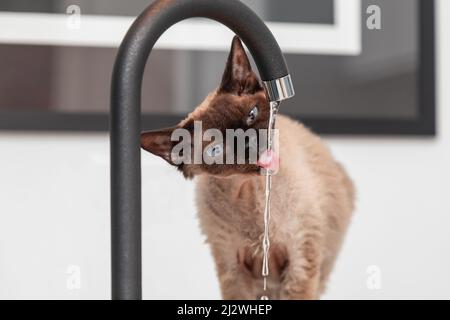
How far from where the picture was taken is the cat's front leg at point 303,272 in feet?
2.81

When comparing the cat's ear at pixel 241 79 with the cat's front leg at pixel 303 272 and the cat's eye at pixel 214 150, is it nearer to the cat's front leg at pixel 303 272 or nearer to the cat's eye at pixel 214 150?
the cat's eye at pixel 214 150

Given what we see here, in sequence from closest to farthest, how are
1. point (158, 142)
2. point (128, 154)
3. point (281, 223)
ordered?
point (128, 154), point (158, 142), point (281, 223)

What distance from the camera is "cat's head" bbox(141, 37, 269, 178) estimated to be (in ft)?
2.31

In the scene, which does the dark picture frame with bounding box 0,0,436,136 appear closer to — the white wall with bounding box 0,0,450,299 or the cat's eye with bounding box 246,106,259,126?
the white wall with bounding box 0,0,450,299

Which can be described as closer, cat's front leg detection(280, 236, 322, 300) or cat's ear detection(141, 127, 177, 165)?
cat's ear detection(141, 127, 177, 165)

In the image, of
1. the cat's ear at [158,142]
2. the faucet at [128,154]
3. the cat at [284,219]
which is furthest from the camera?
the cat at [284,219]

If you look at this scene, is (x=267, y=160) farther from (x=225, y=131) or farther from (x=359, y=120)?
(x=359, y=120)

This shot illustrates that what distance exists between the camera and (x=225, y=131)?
2.35ft

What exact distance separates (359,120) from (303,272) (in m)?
0.25

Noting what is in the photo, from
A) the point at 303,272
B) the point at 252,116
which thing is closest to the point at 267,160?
the point at 252,116

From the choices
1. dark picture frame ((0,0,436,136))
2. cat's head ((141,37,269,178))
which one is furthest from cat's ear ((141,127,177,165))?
dark picture frame ((0,0,436,136))

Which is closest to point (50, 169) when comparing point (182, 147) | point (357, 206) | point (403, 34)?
point (182, 147)

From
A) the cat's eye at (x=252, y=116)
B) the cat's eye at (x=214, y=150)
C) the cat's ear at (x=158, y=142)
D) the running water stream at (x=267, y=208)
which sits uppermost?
the cat's eye at (x=252, y=116)

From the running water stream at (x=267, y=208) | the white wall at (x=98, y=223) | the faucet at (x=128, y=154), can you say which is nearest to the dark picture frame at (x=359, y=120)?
the white wall at (x=98, y=223)
